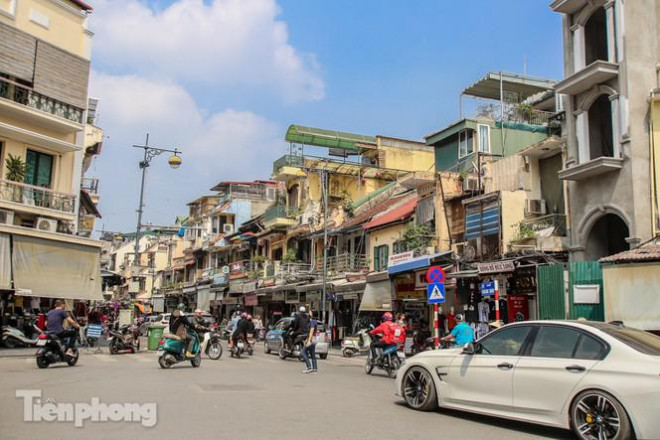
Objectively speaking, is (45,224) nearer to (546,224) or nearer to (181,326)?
(181,326)

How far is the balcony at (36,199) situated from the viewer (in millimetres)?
24391

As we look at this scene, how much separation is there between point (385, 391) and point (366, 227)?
20212mm

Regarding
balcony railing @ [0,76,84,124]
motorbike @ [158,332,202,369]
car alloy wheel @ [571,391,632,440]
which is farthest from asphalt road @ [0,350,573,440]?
balcony railing @ [0,76,84,124]

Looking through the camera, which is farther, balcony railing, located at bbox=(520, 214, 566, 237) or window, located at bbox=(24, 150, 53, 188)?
window, located at bbox=(24, 150, 53, 188)

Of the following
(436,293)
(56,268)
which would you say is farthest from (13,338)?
(436,293)

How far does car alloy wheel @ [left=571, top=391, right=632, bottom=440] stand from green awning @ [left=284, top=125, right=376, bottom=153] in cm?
3522

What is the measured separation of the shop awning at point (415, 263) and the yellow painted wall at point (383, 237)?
4.34 metres

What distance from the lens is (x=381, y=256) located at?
31.3 meters

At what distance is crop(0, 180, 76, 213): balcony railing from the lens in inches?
961

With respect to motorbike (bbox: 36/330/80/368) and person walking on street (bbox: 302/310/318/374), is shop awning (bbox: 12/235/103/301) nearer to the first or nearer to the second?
motorbike (bbox: 36/330/80/368)

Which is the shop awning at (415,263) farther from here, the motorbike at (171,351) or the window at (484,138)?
the motorbike at (171,351)

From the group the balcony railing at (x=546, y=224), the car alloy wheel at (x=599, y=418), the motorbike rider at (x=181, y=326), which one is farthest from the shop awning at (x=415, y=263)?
the car alloy wheel at (x=599, y=418)

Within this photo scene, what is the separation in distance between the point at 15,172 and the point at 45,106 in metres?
3.15

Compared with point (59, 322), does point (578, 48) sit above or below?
above
